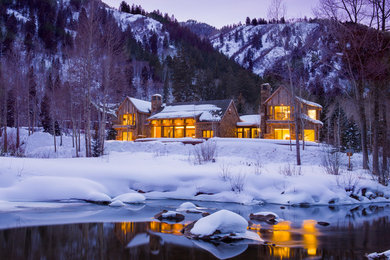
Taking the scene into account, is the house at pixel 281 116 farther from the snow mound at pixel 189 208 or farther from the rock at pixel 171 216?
the rock at pixel 171 216

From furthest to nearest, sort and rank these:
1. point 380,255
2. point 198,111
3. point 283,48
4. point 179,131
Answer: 1. point 179,131
2. point 198,111
3. point 283,48
4. point 380,255

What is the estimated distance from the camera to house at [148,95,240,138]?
3747 cm

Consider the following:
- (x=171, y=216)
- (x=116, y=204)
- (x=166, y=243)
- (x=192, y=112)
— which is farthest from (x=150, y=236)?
(x=192, y=112)

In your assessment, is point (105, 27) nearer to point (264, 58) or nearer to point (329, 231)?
point (329, 231)

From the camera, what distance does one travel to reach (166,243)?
7.56 metres

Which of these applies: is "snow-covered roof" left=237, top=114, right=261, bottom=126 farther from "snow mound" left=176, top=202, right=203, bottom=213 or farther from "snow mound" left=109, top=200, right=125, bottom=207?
"snow mound" left=109, top=200, right=125, bottom=207

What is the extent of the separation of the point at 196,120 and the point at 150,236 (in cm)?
3011

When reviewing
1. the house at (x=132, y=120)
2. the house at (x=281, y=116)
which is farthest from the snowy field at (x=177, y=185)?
the house at (x=132, y=120)

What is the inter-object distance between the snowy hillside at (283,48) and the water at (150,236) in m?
13.6

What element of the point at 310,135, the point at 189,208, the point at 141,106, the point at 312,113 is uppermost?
the point at 141,106

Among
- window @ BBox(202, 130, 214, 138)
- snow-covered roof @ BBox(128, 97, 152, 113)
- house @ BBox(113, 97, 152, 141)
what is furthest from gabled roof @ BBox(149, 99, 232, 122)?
house @ BBox(113, 97, 152, 141)

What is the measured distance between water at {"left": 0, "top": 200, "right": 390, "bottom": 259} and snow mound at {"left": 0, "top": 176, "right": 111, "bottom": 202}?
602mm

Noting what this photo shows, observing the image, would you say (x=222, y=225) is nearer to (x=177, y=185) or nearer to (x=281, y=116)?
(x=177, y=185)

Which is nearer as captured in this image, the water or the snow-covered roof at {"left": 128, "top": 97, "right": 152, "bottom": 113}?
the water
